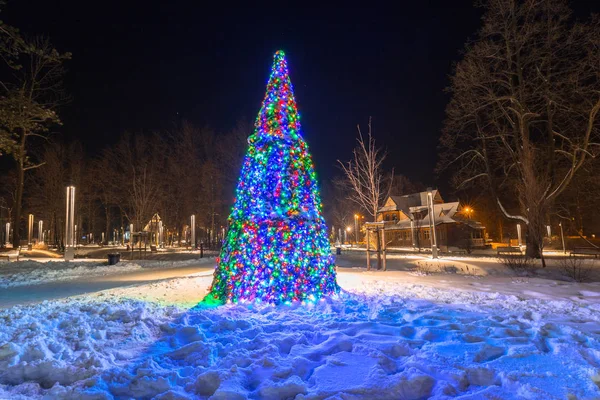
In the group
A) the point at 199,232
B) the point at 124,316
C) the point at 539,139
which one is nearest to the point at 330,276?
the point at 124,316

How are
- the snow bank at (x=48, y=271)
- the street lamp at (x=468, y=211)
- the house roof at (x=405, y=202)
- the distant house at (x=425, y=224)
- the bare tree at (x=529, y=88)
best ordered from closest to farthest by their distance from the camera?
1. the snow bank at (x=48, y=271)
2. the bare tree at (x=529, y=88)
3. the distant house at (x=425, y=224)
4. the street lamp at (x=468, y=211)
5. the house roof at (x=405, y=202)

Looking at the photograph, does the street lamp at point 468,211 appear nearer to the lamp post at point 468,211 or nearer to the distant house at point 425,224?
the lamp post at point 468,211

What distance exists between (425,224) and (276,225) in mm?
42332

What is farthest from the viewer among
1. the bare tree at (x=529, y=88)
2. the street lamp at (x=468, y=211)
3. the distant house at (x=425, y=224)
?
the street lamp at (x=468, y=211)

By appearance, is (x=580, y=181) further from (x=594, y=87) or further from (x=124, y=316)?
(x=124, y=316)

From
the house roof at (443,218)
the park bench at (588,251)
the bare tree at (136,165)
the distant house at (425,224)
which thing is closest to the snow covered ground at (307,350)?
the park bench at (588,251)

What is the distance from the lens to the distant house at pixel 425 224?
43812 millimetres

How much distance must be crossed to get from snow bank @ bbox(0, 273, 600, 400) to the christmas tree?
26.6 inches

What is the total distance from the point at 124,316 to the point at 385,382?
446cm

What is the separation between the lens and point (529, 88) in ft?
66.2

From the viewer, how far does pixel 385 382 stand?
10.4 feet

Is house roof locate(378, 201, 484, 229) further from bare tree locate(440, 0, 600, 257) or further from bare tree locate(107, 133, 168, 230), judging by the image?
bare tree locate(107, 133, 168, 230)

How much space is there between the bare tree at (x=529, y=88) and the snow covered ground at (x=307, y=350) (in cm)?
1322

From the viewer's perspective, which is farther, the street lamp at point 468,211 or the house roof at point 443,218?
the street lamp at point 468,211
